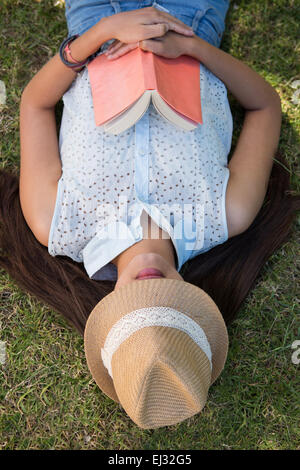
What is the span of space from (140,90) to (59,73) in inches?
18.2

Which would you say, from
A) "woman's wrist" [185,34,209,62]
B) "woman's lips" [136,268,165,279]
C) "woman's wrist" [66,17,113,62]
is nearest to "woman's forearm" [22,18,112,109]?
"woman's wrist" [66,17,113,62]

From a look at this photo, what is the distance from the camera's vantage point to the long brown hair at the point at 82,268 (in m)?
2.08

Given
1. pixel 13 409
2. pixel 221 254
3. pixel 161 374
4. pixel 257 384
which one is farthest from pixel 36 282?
pixel 257 384

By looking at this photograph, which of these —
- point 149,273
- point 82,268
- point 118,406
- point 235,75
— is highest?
point 235,75

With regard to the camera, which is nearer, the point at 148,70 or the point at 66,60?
the point at 148,70

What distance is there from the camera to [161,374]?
1.37 metres

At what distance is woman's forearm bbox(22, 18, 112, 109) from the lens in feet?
6.12

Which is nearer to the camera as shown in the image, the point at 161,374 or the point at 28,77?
the point at 161,374

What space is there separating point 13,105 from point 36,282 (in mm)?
946

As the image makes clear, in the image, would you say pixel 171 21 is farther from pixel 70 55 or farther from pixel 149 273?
pixel 149 273

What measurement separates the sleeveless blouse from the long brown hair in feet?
0.73

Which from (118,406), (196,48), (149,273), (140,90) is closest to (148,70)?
(140,90)

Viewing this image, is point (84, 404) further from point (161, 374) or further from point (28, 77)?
point (28, 77)

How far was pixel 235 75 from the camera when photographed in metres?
2.06
